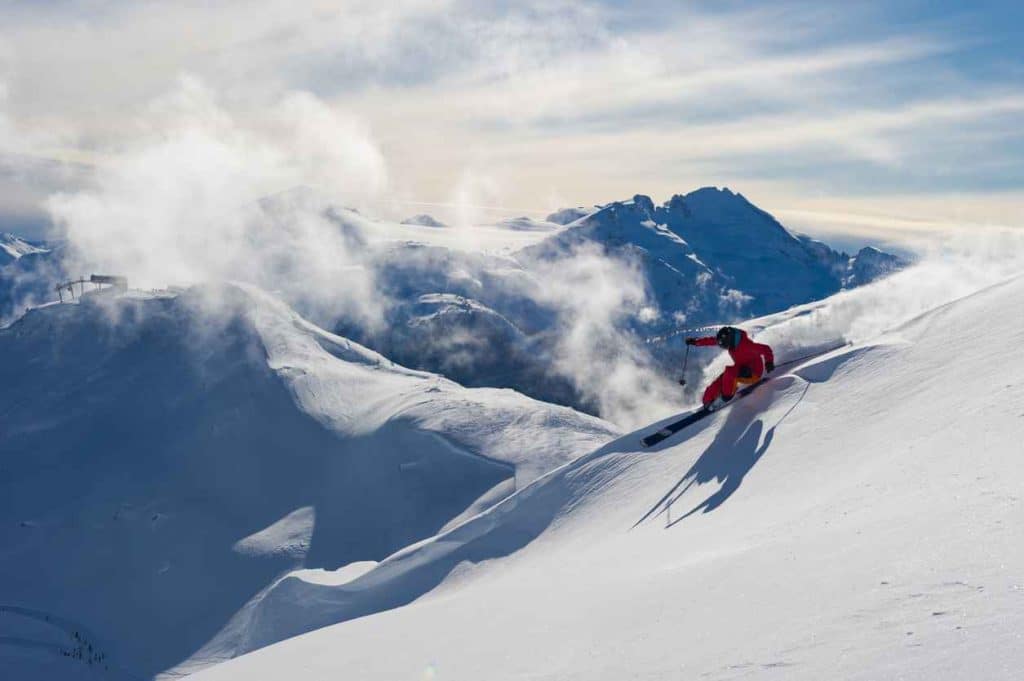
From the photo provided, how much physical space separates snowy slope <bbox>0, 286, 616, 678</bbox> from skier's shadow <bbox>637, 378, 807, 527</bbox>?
15.2m

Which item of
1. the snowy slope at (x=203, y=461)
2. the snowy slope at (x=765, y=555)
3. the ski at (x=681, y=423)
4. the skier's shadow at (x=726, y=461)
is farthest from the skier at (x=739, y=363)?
the snowy slope at (x=203, y=461)

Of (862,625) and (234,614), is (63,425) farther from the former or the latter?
A: (862,625)

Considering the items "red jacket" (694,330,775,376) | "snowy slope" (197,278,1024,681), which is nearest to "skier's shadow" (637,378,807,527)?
"snowy slope" (197,278,1024,681)

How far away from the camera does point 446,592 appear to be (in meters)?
18.4

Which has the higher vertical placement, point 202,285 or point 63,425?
point 202,285

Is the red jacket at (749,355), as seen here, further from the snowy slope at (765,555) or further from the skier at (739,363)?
the snowy slope at (765,555)

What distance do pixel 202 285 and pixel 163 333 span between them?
480 cm

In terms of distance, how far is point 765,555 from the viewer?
9656 millimetres

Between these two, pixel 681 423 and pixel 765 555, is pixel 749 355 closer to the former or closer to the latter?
pixel 681 423

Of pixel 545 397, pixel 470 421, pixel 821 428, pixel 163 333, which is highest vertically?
pixel 163 333

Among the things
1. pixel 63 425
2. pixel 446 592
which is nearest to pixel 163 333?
pixel 63 425

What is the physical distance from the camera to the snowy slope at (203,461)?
36188mm

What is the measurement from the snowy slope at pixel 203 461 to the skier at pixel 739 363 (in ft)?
48.1

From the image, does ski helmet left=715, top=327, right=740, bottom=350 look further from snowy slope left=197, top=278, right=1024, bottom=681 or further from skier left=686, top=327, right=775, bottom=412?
snowy slope left=197, top=278, right=1024, bottom=681
